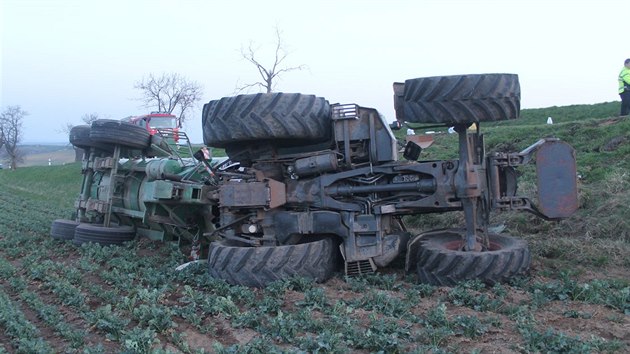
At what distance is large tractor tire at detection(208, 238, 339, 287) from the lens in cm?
636

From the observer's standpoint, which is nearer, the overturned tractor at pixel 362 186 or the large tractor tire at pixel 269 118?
the overturned tractor at pixel 362 186

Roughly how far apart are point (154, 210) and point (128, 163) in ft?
5.05

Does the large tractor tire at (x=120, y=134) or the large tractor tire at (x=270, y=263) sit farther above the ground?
the large tractor tire at (x=120, y=134)

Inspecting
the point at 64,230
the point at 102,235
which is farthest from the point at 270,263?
the point at 64,230

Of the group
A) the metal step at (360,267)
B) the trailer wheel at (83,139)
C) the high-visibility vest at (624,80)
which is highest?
the high-visibility vest at (624,80)

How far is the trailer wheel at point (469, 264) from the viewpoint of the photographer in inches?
232

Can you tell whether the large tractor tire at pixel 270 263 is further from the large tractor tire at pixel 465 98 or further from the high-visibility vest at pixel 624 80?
the high-visibility vest at pixel 624 80

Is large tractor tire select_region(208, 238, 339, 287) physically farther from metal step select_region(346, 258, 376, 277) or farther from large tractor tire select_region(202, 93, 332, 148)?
large tractor tire select_region(202, 93, 332, 148)

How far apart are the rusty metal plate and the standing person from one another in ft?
24.5

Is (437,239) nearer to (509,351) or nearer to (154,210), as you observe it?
(509,351)

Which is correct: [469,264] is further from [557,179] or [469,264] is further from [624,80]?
[624,80]

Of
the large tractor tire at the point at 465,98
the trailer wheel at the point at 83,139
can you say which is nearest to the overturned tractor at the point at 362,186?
the large tractor tire at the point at 465,98

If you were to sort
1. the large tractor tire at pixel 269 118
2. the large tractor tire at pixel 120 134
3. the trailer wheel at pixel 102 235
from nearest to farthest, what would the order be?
the large tractor tire at pixel 269 118 < the trailer wheel at pixel 102 235 < the large tractor tire at pixel 120 134

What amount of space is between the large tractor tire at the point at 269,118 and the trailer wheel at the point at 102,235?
3387 mm
